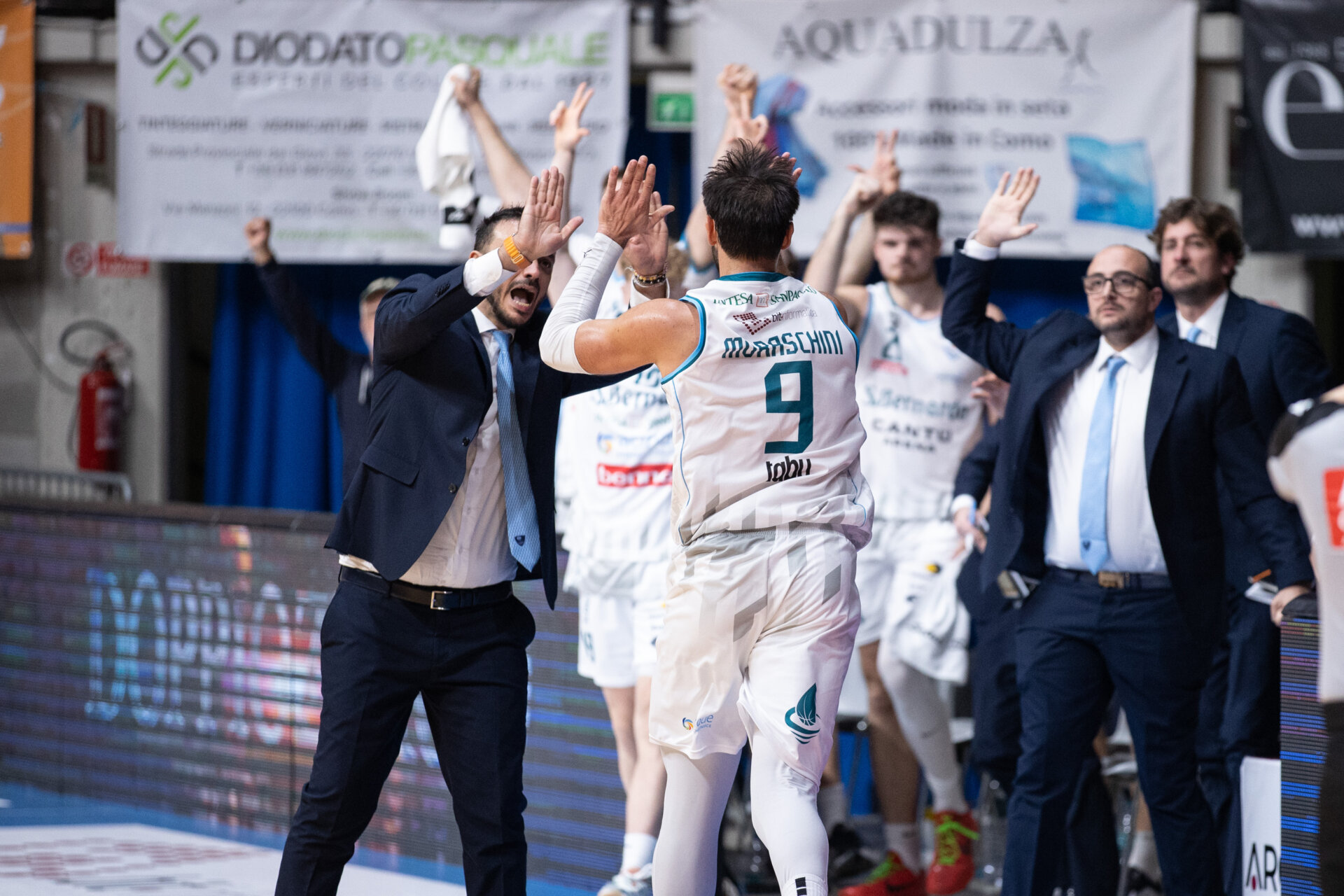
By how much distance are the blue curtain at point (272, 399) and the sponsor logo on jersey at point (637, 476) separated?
146 inches

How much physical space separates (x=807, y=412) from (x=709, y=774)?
0.82m

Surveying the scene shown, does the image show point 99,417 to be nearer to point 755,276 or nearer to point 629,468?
point 629,468

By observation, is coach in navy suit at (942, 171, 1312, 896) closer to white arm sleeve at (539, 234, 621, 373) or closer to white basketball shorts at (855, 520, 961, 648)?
white basketball shorts at (855, 520, 961, 648)


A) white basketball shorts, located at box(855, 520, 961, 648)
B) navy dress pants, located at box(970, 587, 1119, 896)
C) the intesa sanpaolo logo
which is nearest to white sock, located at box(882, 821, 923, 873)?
navy dress pants, located at box(970, 587, 1119, 896)

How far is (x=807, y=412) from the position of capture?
11.0ft

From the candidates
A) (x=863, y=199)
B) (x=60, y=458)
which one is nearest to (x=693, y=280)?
(x=863, y=199)

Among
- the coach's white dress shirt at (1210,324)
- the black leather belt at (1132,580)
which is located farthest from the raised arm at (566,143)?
the coach's white dress shirt at (1210,324)

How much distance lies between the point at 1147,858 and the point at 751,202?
2.88m

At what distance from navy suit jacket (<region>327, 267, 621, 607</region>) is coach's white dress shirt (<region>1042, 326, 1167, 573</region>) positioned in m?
1.54

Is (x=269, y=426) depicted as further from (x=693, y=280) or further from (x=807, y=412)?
(x=807, y=412)

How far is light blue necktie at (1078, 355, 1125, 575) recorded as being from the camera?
14.2ft

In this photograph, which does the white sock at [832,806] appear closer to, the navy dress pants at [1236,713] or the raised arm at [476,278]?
the navy dress pants at [1236,713]

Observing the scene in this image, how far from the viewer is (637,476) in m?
4.92

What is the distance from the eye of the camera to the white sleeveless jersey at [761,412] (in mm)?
3312
